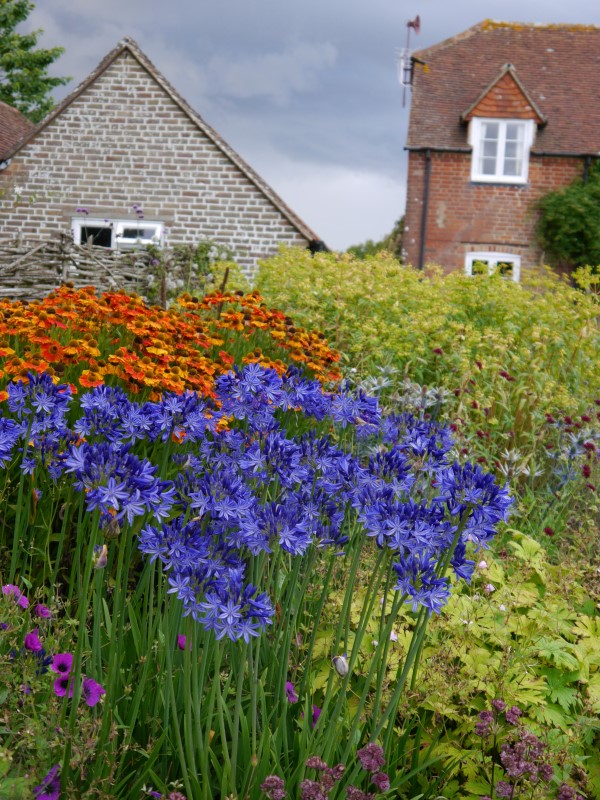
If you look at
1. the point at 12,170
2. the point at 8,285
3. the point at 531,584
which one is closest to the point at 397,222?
the point at 12,170

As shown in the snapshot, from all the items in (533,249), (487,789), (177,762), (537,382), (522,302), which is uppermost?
(533,249)

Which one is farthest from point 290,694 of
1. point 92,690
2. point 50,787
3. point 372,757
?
point 50,787

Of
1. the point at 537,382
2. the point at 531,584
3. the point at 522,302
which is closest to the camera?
the point at 531,584

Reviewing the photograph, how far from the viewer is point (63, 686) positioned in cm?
229

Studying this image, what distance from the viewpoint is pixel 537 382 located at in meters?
6.65

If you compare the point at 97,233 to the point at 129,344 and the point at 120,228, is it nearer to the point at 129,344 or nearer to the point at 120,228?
the point at 120,228

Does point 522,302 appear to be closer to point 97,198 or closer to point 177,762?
point 177,762

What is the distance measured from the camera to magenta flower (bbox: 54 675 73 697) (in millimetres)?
2215

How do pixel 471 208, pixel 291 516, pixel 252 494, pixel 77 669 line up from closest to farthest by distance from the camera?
pixel 291 516, pixel 77 669, pixel 252 494, pixel 471 208

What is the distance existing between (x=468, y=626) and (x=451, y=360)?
3.97m

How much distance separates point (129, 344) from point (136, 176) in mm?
12765

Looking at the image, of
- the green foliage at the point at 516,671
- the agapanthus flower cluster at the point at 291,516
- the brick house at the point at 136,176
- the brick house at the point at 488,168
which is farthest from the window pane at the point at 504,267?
the brick house at the point at 488,168

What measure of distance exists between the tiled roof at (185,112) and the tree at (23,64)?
1380 centimetres

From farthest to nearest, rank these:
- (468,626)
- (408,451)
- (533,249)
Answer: (533,249)
(468,626)
(408,451)
